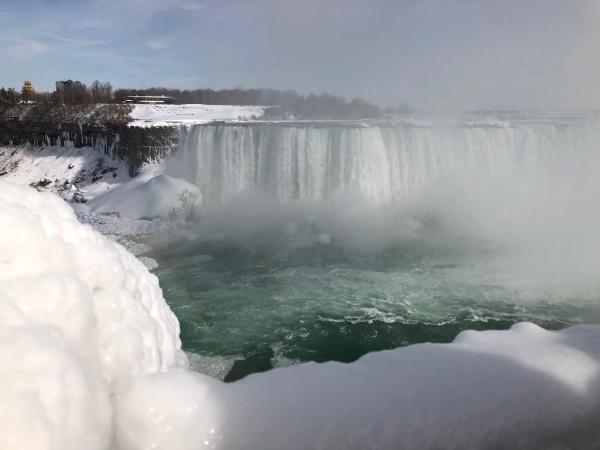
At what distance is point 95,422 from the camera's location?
5.29 feet

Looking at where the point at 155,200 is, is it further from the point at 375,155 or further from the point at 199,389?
the point at 199,389

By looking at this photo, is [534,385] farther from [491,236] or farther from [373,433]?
[491,236]

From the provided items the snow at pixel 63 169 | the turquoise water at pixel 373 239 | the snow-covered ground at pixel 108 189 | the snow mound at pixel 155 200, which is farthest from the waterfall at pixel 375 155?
the snow at pixel 63 169

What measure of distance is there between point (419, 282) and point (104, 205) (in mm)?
14630

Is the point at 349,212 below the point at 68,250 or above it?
below

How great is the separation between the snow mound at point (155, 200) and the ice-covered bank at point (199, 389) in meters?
16.1

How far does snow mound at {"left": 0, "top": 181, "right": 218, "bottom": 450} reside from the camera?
146 centimetres

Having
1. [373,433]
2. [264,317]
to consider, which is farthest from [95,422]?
[264,317]

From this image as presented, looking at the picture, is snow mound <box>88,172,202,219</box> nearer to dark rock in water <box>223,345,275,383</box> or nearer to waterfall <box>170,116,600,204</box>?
waterfall <box>170,116,600,204</box>

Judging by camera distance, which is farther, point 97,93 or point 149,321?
point 97,93

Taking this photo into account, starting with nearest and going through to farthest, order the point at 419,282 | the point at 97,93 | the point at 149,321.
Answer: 1. the point at 149,321
2. the point at 419,282
3. the point at 97,93

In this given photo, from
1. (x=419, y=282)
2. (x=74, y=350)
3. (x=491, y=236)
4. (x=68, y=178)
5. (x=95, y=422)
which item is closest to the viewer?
(x=95, y=422)

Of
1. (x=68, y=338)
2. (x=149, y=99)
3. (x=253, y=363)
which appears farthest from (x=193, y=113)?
(x=68, y=338)

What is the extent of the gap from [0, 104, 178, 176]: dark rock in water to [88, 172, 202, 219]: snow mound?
4357mm
